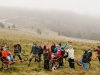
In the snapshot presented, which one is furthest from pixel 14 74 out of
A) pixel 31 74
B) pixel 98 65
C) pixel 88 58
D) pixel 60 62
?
pixel 98 65

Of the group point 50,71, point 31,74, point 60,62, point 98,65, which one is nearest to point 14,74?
point 31,74

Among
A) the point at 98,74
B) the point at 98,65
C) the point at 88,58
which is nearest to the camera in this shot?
the point at 98,74

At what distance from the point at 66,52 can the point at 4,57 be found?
6.96 metres

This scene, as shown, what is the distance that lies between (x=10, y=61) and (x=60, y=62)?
19.2 feet

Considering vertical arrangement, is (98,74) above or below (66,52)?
below

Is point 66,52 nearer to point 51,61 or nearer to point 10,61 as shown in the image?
point 51,61

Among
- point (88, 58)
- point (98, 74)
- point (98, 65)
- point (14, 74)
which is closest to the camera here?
point (14, 74)

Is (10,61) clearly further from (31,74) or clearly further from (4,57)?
(31,74)

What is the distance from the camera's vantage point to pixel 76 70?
22859 mm

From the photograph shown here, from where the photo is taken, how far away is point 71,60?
23.4m

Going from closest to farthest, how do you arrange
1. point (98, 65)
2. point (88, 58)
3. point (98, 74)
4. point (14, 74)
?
point (14, 74), point (98, 74), point (88, 58), point (98, 65)

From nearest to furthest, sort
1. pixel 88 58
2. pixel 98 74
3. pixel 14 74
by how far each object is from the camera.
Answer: pixel 14 74, pixel 98 74, pixel 88 58

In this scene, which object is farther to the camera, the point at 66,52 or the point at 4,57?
the point at 66,52

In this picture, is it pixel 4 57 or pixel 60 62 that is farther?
pixel 60 62
